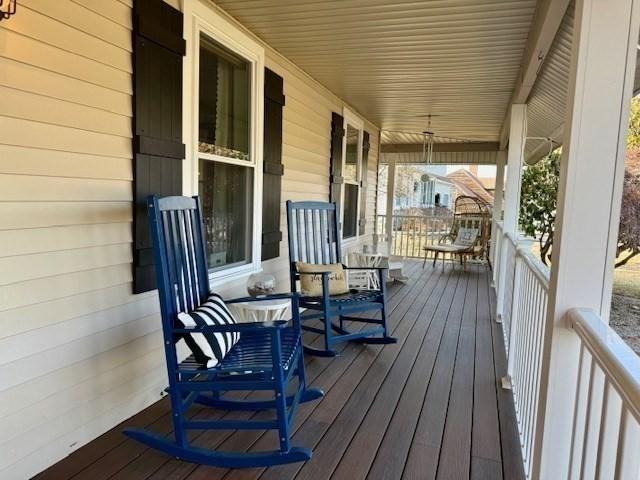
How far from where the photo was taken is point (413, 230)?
31.0 feet

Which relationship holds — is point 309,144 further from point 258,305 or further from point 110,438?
point 110,438

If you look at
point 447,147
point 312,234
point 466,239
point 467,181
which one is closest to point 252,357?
point 312,234

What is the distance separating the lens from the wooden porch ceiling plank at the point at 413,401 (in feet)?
6.61

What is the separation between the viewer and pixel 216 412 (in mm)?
2412

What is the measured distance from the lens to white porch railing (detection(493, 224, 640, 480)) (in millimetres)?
957

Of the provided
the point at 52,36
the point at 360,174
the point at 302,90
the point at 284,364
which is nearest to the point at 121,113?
the point at 52,36

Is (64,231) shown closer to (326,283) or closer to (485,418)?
(326,283)

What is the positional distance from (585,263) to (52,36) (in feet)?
6.92

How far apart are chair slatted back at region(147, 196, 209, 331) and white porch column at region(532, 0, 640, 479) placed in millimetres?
1540

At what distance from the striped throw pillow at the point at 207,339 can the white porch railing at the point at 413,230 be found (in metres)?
7.25

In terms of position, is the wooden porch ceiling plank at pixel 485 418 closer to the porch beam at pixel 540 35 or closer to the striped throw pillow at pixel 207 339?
the striped throw pillow at pixel 207 339

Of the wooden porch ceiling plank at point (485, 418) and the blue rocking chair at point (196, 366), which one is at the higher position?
the blue rocking chair at point (196, 366)

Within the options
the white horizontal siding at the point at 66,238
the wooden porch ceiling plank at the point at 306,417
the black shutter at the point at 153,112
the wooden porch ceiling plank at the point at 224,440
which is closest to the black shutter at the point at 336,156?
the wooden porch ceiling plank at the point at 306,417

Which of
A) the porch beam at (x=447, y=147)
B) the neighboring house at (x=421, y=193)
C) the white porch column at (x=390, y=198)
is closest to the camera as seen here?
the porch beam at (x=447, y=147)
